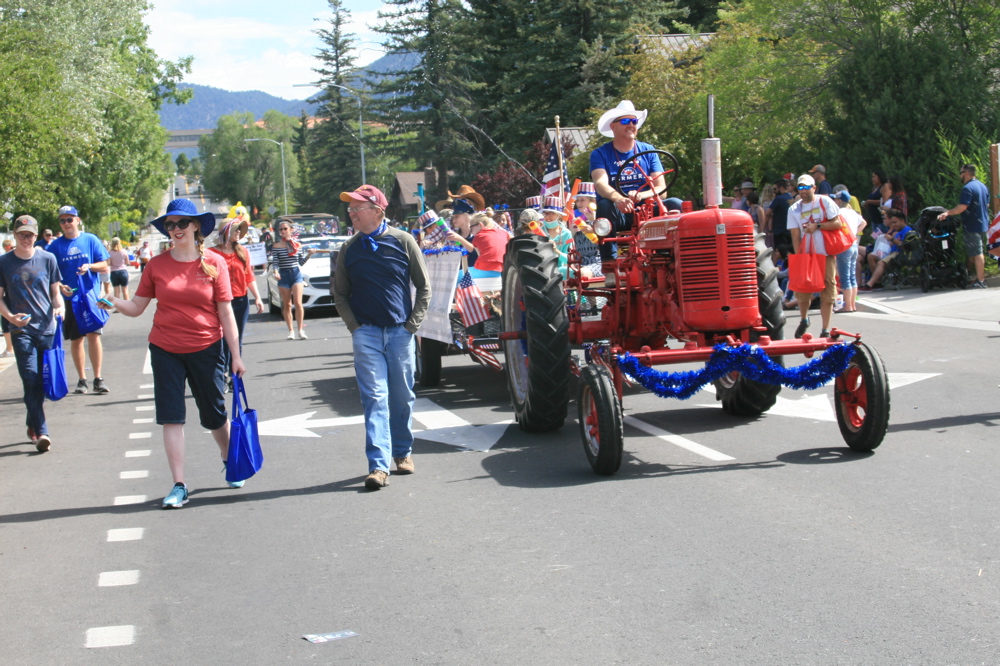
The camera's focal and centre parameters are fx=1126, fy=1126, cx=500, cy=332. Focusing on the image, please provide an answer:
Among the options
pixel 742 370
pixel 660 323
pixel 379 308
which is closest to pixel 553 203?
pixel 660 323

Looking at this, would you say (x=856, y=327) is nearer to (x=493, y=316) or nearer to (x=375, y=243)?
(x=493, y=316)

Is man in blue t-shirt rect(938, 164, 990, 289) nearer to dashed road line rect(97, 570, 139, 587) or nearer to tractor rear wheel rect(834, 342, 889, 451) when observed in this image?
tractor rear wheel rect(834, 342, 889, 451)

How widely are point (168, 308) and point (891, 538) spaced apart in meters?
4.54

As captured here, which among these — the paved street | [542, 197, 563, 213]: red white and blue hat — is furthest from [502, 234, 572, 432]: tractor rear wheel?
[542, 197, 563, 213]: red white and blue hat

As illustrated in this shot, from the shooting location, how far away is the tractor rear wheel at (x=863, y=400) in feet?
23.2

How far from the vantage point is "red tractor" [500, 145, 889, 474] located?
715 centimetres

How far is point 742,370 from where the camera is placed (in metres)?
7.19

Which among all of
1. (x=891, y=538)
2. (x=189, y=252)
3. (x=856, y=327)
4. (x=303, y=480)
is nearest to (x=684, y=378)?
(x=891, y=538)

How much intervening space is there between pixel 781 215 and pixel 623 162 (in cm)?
1047

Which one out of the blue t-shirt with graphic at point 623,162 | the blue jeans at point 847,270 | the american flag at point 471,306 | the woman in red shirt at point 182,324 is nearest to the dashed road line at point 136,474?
the woman in red shirt at point 182,324

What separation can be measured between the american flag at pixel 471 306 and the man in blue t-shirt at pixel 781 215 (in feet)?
31.4

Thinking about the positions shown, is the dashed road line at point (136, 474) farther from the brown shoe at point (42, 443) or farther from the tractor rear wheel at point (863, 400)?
the tractor rear wheel at point (863, 400)

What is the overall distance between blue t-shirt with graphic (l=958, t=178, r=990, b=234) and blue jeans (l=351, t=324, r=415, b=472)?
455 inches

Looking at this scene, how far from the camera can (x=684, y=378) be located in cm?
723
